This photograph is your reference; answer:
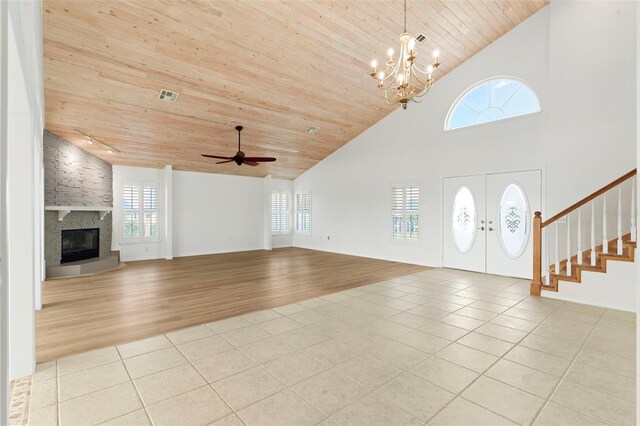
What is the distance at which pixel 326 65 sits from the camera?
5805 mm

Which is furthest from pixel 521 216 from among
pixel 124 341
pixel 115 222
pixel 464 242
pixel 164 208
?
pixel 115 222

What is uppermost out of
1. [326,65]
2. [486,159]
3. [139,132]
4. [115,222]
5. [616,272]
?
[326,65]

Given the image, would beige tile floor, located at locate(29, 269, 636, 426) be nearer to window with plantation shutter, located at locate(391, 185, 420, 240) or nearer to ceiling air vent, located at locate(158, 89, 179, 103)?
window with plantation shutter, located at locate(391, 185, 420, 240)

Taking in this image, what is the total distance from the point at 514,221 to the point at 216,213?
7944 millimetres

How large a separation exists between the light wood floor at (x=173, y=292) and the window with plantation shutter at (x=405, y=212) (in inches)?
33.0

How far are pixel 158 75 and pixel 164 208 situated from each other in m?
4.66

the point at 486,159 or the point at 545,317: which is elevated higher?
the point at 486,159

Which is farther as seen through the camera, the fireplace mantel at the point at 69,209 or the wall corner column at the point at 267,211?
the wall corner column at the point at 267,211

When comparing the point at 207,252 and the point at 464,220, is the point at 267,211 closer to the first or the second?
the point at 207,252

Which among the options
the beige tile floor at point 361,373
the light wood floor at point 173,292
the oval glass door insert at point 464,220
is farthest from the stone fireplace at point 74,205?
the oval glass door insert at point 464,220

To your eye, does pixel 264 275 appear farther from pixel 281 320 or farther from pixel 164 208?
pixel 164 208

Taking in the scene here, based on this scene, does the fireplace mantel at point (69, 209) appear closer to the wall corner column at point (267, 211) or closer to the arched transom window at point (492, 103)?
the wall corner column at point (267, 211)

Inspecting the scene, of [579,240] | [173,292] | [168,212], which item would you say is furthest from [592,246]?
[168,212]

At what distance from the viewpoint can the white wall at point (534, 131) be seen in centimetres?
509
